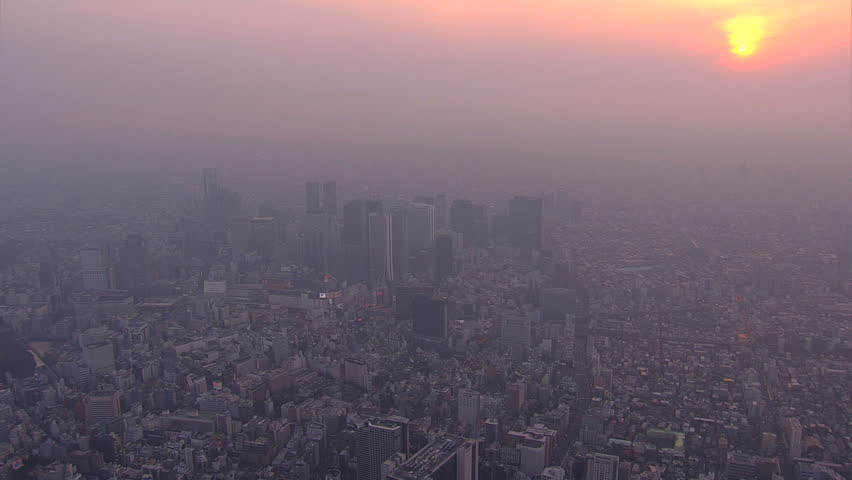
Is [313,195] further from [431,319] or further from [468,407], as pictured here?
[468,407]

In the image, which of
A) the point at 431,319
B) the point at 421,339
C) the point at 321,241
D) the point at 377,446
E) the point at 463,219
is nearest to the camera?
the point at 377,446

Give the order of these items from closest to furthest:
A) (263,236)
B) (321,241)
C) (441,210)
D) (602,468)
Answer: (602,468) < (321,241) < (263,236) < (441,210)

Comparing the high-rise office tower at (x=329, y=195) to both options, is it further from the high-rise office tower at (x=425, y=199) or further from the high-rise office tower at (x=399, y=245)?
the high-rise office tower at (x=399, y=245)

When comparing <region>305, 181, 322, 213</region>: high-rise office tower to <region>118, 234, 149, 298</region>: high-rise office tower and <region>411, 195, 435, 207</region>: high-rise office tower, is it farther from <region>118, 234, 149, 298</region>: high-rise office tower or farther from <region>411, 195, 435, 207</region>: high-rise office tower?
<region>118, 234, 149, 298</region>: high-rise office tower

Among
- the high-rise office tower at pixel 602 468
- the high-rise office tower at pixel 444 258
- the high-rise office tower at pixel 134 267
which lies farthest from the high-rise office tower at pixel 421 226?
the high-rise office tower at pixel 602 468

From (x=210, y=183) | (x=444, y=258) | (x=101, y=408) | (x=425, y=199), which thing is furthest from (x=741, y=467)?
(x=210, y=183)

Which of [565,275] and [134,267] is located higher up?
[134,267]

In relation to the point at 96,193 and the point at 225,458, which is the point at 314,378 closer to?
Answer: the point at 225,458

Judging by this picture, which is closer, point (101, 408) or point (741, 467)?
point (741, 467)
